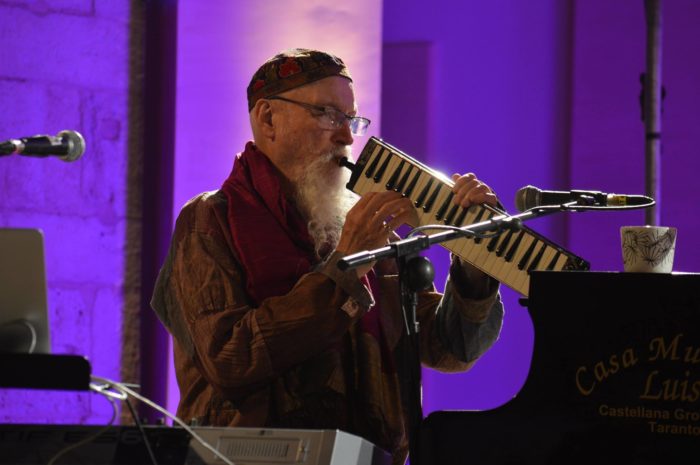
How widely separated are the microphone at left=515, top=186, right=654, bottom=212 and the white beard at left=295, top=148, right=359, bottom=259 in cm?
82

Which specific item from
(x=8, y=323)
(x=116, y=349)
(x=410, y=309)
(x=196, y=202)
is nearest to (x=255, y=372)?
(x=196, y=202)

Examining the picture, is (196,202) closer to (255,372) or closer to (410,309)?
(255,372)

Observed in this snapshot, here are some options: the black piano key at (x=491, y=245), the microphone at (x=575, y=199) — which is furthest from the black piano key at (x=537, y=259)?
the microphone at (x=575, y=199)

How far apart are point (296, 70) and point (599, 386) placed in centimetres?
158

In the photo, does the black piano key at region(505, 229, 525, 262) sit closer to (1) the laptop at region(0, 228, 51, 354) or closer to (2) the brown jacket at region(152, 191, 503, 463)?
(2) the brown jacket at region(152, 191, 503, 463)

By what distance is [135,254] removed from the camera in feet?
14.1

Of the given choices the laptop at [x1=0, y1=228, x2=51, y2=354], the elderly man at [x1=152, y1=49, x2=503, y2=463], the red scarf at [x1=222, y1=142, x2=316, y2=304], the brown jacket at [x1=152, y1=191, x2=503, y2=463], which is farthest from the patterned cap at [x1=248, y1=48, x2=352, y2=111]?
the laptop at [x1=0, y1=228, x2=51, y2=354]

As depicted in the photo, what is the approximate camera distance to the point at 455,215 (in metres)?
2.96

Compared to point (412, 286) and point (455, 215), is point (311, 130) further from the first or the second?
point (412, 286)

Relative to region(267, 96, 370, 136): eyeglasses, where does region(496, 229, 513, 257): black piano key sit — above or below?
below

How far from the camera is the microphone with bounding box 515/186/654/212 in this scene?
2553 millimetres

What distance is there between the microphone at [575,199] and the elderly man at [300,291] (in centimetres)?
31

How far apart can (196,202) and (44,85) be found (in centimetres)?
108

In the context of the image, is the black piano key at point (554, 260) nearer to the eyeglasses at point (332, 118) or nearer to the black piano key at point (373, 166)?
the black piano key at point (373, 166)
